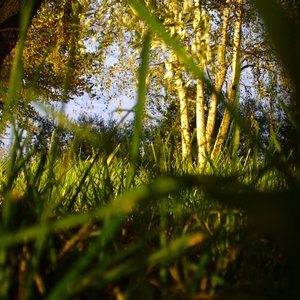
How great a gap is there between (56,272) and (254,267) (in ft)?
1.19

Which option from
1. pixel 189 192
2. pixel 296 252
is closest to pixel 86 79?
pixel 189 192

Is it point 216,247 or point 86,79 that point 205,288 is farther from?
point 86,79

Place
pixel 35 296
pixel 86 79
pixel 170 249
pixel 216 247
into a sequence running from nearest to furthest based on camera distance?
1. pixel 170 249
2. pixel 35 296
3. pixel 216 247
4. pixel 86 79

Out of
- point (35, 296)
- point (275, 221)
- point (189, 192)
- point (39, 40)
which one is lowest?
point (35, 296)

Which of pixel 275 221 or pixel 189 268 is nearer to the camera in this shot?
pixel 275 221

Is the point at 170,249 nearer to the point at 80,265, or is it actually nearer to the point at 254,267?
the point at 80,265

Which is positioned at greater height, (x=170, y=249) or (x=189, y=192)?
(x=189, y=192)

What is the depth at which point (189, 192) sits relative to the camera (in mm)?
1532

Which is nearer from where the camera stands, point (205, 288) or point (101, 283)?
point (101, 283)

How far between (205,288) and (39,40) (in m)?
12.9

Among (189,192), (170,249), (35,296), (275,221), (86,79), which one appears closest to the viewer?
(275,221)

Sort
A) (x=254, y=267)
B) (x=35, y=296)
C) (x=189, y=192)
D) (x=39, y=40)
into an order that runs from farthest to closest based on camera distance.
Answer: (x=39, y=40), (x=189, y=192), (x=254, y=267), (x=35, y=296)

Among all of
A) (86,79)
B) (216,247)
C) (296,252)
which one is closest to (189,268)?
(216,247)

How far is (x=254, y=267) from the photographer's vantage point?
2.45 feet
